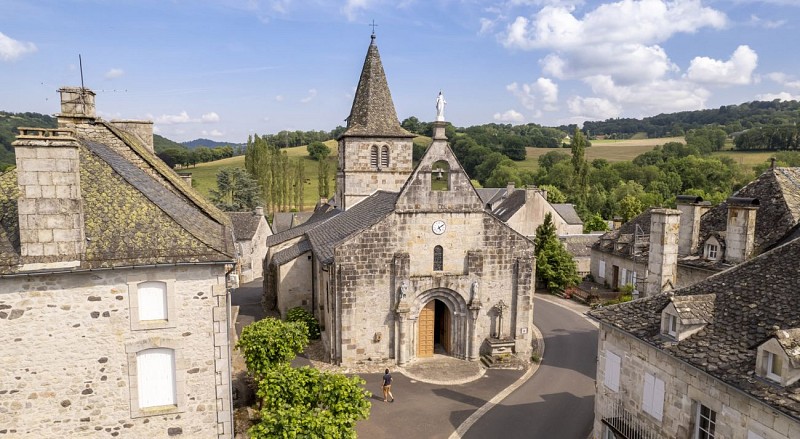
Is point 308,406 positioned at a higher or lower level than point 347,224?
lower

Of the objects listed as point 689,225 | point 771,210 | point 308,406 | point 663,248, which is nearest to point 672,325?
point 663,248

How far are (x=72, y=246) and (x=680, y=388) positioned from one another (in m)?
16.4

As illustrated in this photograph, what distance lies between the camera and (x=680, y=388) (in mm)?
13242

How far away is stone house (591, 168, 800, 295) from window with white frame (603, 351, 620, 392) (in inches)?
196

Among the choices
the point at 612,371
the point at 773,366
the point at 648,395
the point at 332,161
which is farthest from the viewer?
the point at 332,161

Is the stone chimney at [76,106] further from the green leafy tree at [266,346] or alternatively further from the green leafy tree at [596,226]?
the green leafy tree at [596,226]

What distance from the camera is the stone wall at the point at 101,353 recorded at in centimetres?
1227

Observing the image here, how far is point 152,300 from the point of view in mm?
13273

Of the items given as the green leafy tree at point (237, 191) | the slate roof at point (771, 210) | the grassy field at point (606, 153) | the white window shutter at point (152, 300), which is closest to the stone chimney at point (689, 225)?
the slate roof at point (771, 210)

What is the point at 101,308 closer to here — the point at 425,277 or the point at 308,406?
the point at 308,406

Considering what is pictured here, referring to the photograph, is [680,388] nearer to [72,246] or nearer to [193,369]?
[193,369]

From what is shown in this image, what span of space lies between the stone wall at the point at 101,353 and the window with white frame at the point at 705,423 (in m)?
12.9

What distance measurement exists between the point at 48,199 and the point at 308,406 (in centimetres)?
908

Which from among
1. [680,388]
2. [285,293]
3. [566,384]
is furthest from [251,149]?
[680,388]
